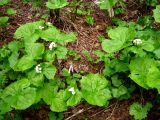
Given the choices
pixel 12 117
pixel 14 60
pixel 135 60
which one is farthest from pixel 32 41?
pixel 135 60

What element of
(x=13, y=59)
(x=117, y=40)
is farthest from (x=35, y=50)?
(x=117, y=40)

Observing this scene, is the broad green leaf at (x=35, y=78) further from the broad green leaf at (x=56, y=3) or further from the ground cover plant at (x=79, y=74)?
the broad green leaf at (x=56, y=3)

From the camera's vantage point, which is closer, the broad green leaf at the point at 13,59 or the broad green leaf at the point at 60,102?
the broad green leaf at the point at 60,102

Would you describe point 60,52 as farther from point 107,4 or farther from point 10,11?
point 10,11

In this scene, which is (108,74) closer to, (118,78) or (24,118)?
(118,78)

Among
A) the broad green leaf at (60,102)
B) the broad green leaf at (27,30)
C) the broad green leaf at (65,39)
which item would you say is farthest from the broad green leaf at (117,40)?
the broad green leaf at (27,30)
